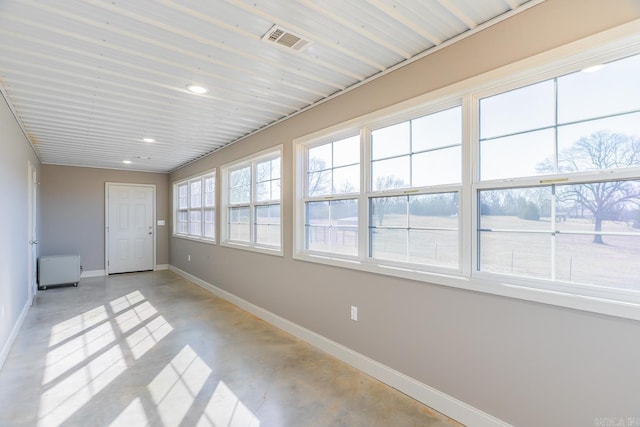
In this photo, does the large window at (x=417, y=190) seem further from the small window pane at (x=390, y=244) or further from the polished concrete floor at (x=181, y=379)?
the polished concrete floor at (x=181, y=379)

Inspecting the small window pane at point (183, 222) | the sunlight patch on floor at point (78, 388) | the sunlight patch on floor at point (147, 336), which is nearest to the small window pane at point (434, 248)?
the sunlight patch on floor at point (78, 388)

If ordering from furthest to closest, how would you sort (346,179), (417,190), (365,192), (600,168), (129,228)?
(129,228), (346,179), (365,192), (417,190), (600,168)

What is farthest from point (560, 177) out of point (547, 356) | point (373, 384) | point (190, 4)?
point (190, 4)

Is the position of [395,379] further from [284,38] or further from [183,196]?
[183,196]

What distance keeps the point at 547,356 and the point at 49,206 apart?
28.7 ft

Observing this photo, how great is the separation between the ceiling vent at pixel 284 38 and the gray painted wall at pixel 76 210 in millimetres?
6990

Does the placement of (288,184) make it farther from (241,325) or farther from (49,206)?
(49,206)

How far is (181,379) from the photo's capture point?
2650 millimetres

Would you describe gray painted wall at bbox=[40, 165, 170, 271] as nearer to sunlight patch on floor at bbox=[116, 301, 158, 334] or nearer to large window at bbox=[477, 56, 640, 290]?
sunlight patch on floor at bbox=[116, 301, 158, 334]

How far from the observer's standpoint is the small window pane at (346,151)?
3059mm

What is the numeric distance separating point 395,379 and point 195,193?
5.66 m

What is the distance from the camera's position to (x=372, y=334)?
2.73 metres

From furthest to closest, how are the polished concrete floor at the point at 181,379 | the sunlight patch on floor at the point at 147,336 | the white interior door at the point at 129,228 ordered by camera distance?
the white interior door at the point at 129,228
the sunlight patch on floor at the point at 147,336
the polished concrete floor at the point at 181,379

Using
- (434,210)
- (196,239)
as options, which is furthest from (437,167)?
(196,239)
